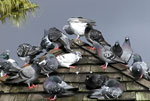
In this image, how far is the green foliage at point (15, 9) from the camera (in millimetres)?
25839

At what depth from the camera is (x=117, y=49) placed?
31.4 ft

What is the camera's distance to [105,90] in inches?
324

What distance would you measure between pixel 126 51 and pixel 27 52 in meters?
1.97

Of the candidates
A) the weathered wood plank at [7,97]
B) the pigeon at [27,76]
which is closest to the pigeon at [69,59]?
the pigeon at [27,76]

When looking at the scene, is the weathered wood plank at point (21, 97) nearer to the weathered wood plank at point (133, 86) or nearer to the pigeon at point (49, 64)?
the pigeon at point (49, 64)

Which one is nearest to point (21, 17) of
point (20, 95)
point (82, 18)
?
point (82, 18)

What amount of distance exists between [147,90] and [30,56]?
2.58 metres

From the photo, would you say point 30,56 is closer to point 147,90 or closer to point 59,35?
point 59,35

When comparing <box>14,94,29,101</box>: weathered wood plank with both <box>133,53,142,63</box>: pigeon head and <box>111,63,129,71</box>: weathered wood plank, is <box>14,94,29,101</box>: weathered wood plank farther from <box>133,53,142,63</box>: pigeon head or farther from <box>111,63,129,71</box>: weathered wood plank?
<box>133,53,142,63</box>: pigeon head

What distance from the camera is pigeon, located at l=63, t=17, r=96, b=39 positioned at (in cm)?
1014

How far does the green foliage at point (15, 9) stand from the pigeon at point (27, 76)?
17024mm

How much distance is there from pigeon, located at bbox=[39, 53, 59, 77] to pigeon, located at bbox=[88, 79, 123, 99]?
0.92m

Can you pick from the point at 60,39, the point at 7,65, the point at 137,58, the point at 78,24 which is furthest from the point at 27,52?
the point at 137,58

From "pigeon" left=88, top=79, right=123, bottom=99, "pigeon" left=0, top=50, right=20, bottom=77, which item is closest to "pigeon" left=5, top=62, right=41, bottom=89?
"pigeon" left=0, top=50, right=20, bottom=77
